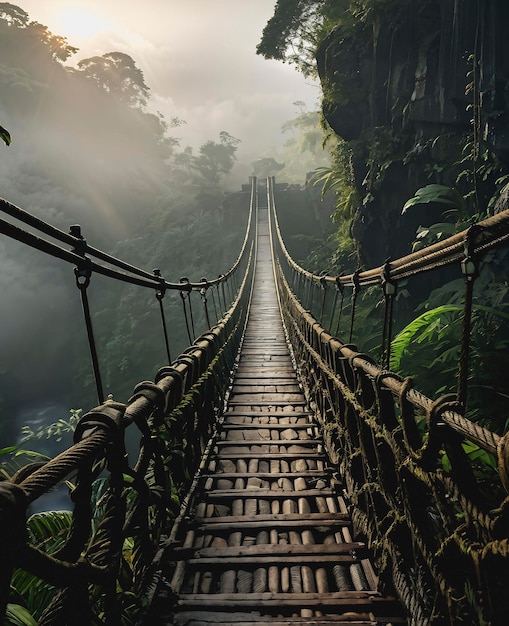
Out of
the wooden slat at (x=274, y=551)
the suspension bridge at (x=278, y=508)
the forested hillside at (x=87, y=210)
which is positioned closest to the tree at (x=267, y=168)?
the forested hillside at (x=87, y=210)

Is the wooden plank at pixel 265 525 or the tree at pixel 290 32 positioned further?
the tree at pixel 290 32

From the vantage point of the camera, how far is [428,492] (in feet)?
4.10

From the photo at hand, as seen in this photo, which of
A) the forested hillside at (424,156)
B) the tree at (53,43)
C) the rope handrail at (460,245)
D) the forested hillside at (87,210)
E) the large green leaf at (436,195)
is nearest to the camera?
the rope handrail at (460,245)

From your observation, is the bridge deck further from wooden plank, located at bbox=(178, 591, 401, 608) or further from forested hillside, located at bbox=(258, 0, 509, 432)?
forested hillside, located at bbox=(258, 0, 509, 432)

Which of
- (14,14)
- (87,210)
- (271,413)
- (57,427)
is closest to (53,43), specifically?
(14,14)

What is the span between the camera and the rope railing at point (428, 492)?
833 millimetres

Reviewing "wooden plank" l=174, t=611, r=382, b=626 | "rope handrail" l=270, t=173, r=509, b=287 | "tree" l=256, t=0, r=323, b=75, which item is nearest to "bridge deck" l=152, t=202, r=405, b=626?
"wooden plank" l=174, t=611, r=382, b=626

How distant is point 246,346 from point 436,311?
314 centimetres

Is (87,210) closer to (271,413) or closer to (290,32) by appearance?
(290,32)

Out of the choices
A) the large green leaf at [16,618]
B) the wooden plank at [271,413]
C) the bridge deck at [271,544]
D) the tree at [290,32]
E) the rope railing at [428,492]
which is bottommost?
the bridge deck at [271,544]

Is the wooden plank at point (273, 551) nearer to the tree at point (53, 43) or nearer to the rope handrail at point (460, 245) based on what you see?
the rope handrail at point (460, 245)

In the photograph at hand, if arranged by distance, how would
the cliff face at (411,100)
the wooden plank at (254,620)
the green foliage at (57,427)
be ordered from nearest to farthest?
the wooden plank at (254,620) < the green foliage at (57,427) < the cliff face at (411,100)

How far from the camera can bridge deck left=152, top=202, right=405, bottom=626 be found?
1387 mm

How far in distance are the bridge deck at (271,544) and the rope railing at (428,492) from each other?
0.13 meters
